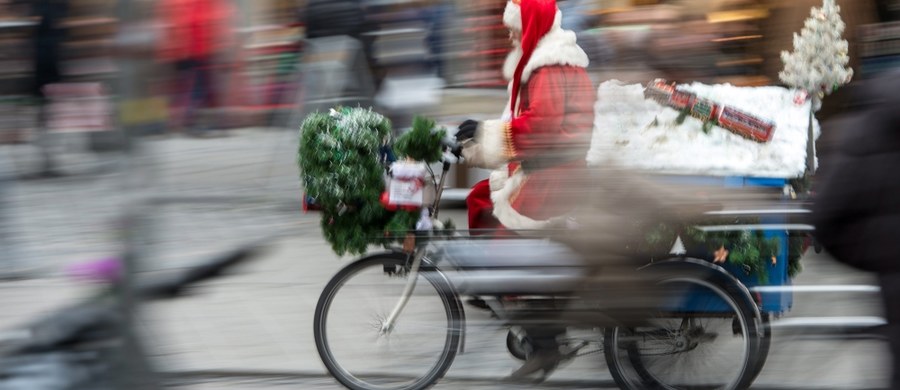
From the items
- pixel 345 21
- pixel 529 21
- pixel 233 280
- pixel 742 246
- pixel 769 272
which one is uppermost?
pixel 529 21

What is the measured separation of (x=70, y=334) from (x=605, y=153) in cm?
102

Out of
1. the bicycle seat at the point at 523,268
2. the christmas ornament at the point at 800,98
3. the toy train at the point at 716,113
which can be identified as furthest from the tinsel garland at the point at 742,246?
the bicycle seat at the point at 523,268

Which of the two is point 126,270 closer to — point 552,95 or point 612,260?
point 612,260

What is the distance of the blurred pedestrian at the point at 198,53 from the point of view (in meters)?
8.35

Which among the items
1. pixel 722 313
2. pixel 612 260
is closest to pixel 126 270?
pixel 612 260

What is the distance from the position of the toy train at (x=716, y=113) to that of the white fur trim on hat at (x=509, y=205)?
558mm

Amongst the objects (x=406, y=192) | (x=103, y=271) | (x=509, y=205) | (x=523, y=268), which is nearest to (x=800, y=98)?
(x=509, y=205)

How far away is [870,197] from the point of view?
8.15ft

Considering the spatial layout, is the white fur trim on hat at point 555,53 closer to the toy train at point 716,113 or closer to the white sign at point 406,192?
the toy train at point 716,113

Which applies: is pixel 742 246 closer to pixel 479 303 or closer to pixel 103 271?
pixel 479 303

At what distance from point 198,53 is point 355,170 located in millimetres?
4858

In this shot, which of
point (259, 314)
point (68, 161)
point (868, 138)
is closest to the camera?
point (868, 138)

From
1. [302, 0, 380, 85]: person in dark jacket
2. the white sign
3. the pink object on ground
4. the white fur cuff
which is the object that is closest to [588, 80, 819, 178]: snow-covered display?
the white fur cuff

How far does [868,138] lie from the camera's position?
97.2 inches
